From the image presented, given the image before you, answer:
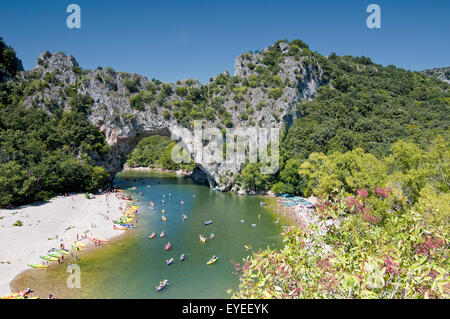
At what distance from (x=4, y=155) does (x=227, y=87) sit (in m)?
50.6

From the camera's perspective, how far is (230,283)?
75.5ft

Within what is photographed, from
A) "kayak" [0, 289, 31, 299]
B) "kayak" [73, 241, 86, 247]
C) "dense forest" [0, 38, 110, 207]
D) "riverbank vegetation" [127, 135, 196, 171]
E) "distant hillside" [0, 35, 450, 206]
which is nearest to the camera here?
"kayak" [0, 289, 31, 299]

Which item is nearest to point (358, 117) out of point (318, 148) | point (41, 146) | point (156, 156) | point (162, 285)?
point (318, 148)

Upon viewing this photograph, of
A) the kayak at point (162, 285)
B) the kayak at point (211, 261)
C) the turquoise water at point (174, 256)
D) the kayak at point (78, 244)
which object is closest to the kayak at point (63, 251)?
the kayak at point (78, 244)

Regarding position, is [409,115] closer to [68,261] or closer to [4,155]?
[68,261]

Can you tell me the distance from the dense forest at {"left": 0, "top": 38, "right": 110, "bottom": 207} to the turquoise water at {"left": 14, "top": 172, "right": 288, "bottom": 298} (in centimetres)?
1474

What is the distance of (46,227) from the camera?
34531 mm

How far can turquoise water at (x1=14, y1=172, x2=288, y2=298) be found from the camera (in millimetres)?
22172

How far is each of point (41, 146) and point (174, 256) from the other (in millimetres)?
38394

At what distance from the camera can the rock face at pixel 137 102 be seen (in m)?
61.3

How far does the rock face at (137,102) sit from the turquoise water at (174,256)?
21.1 m

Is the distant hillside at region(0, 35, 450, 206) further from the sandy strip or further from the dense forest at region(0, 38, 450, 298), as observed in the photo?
the sandy strip

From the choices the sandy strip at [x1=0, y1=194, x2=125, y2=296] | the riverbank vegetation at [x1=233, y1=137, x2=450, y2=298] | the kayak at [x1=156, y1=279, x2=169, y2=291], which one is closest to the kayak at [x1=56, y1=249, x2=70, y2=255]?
the sandy strip at [x1=0, y1=194, x2=125, y2=296]

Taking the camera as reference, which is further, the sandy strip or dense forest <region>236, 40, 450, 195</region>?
dense forest <region>236, 40, 450, 195</region>
